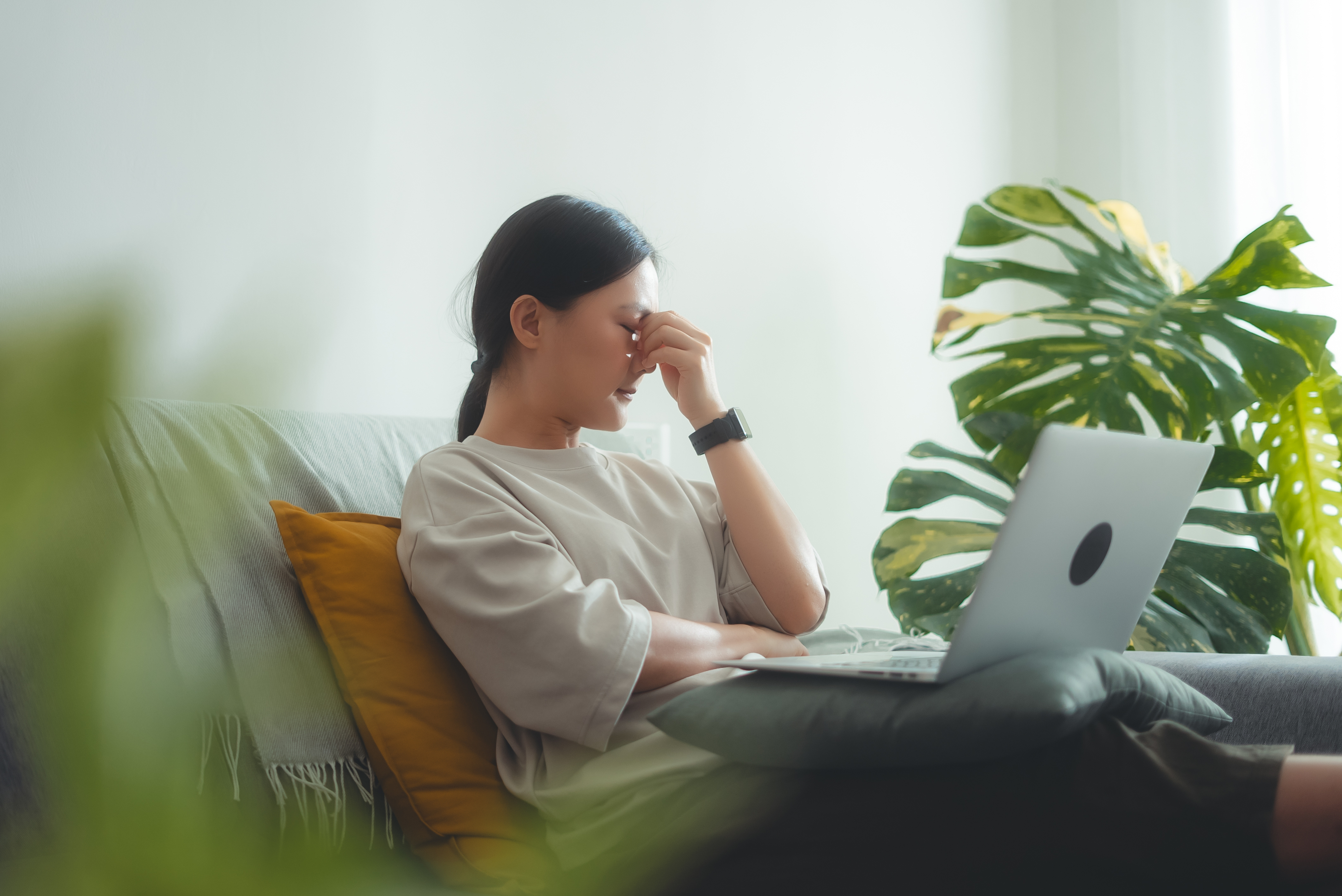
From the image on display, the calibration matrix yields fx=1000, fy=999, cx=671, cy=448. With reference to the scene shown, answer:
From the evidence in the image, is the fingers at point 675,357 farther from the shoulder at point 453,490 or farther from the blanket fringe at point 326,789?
the blanket fringe at point 326,789

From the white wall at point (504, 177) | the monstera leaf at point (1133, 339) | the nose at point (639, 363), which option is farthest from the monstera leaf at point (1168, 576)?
the nose at point (639, 363)

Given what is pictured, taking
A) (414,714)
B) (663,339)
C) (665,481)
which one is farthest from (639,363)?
(414,714)

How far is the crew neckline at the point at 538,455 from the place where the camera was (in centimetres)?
110

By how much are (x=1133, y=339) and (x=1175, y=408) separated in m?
0.14

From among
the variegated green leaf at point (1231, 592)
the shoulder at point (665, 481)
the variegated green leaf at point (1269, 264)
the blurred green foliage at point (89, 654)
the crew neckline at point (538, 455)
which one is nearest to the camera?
the blurred green foliage at point (89, 654)

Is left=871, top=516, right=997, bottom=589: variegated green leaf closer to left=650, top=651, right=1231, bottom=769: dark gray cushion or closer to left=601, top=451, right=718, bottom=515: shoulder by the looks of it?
left=601, top=451, right=718, bottom=515: shoulder

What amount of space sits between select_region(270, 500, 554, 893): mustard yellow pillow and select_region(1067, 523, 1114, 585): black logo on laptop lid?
0.50 metres

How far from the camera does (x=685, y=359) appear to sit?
3.87ft

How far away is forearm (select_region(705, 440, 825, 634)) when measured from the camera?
1123 mm

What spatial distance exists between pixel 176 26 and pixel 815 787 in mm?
1230

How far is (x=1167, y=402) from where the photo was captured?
1777 mm

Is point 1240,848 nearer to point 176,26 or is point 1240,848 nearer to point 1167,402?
point 1167,402

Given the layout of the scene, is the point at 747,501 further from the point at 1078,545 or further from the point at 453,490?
the point at 1078,545

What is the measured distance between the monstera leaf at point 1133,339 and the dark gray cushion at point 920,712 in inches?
41.6
